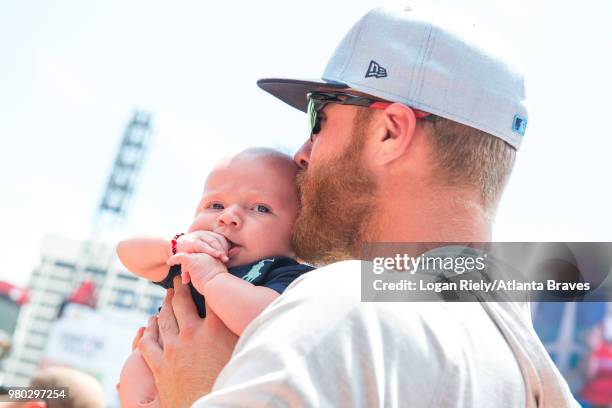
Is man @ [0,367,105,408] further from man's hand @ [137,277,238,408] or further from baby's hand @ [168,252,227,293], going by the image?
baby's hand @ [168,252,227,293]

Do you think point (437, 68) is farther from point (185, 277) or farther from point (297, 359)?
point (297, 359)

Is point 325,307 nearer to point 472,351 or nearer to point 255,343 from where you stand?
→ point 255,343

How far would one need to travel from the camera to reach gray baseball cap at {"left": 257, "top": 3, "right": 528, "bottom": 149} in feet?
7.20

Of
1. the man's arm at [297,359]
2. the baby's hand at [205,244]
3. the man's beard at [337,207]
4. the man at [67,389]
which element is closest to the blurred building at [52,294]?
the man at [67,389]

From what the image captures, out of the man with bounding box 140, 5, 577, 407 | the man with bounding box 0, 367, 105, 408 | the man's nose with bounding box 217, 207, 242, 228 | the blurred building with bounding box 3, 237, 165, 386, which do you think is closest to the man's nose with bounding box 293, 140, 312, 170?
the man with bounding box 140, 5, 577, 407

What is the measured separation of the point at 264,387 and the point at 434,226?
1.01m

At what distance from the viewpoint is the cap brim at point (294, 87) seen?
93.2 inches

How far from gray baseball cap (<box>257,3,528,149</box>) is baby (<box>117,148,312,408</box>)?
48 centimetres

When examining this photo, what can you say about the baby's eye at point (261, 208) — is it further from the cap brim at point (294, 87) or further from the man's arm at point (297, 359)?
the man's arm at point (297, 359)

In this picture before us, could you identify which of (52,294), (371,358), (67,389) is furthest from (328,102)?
(52,294)

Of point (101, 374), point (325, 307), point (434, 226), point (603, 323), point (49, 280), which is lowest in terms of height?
point (49, 280)

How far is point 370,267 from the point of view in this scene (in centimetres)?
152

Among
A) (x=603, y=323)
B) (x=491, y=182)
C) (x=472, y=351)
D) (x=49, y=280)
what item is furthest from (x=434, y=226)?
(x=49, y=280)

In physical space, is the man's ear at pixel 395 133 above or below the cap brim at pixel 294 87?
below
